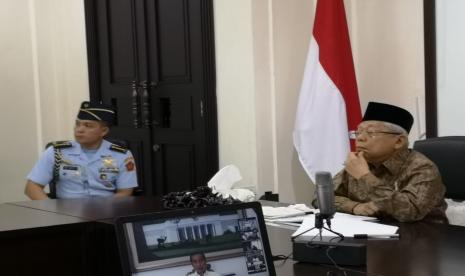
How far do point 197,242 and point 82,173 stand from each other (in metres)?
1.97

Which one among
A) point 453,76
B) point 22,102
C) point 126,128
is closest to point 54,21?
point 22,102

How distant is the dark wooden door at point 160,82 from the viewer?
435 centimetres

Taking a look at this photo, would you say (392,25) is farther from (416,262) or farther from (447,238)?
(416,262)

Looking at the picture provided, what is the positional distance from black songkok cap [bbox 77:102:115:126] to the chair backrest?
1.66m

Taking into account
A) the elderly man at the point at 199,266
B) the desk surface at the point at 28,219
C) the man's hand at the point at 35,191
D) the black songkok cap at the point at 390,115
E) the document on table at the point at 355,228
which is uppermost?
the black songkok cap at the point at 390,115

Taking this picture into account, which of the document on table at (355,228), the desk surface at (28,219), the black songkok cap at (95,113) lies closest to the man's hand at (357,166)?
the document on table at (355,228)

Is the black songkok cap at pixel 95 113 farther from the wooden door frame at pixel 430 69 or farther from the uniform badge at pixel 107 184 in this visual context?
the wooden door frame at pixel 430 69

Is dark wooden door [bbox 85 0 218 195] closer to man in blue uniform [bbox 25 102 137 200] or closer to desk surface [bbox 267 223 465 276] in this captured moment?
man in blue uniform [bbox 25 102 137 200]

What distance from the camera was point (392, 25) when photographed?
3.82 metres

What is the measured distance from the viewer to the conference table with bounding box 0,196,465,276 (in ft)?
5.67

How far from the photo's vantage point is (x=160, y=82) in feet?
Answer: 15.5

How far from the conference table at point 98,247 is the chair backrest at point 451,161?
370mm

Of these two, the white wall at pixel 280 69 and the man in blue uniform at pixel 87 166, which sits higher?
the white wall at pixel 280 69

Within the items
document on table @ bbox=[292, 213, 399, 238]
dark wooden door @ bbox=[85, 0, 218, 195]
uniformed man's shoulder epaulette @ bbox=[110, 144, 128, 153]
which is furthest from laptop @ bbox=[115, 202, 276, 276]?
dark wooden door @ bbox=[85, 0, 218, 195]
